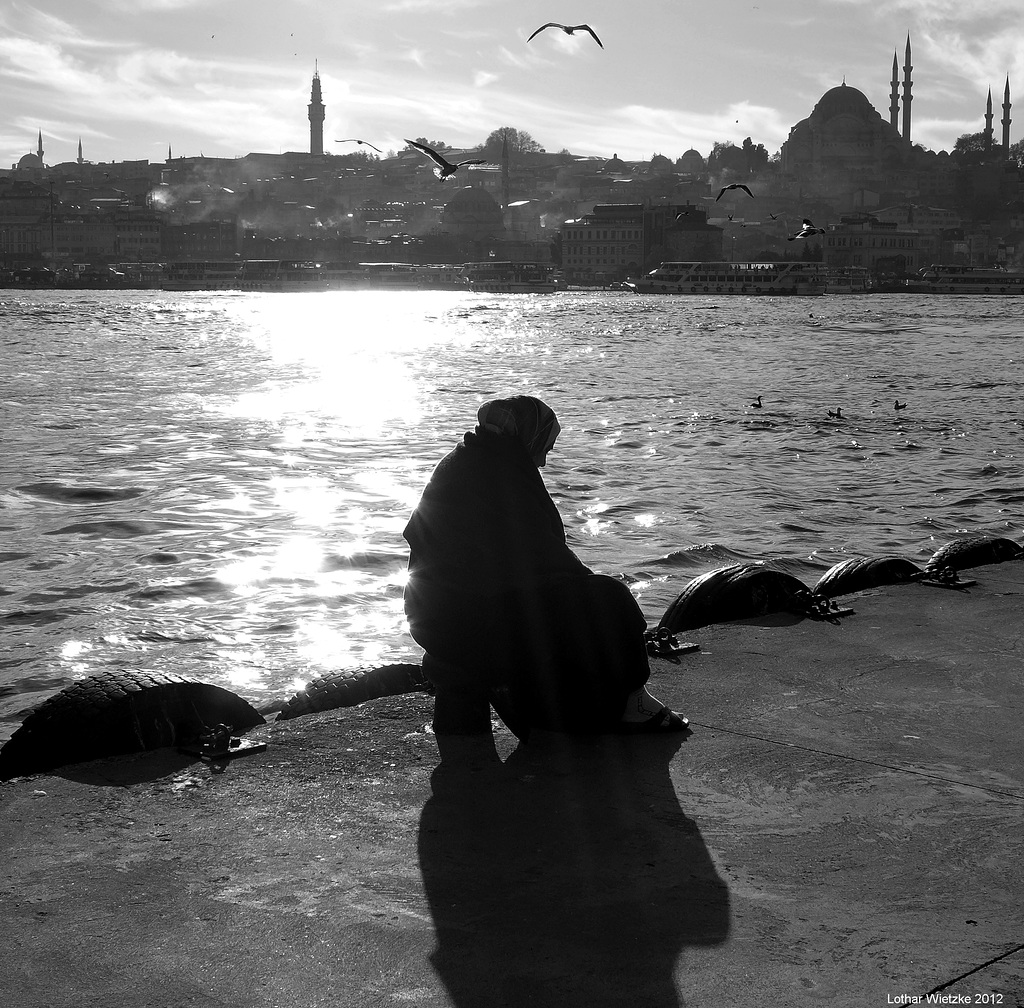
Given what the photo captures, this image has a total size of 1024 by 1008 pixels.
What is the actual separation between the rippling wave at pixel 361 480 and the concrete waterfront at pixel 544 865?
1.66 metres

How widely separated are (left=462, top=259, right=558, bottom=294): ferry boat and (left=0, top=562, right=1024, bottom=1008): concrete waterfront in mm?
75274

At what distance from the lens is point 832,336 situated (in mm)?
32844

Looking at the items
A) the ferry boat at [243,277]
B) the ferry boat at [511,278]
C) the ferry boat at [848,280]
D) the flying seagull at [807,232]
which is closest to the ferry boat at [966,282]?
the ferry boat at [848,280]

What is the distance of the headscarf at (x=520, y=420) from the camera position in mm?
2668

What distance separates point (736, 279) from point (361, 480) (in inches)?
2616

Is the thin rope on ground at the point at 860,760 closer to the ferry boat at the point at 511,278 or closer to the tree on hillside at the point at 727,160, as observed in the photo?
the ferry boat at the point at 511,278

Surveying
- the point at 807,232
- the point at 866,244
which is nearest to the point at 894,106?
the point at 866,244

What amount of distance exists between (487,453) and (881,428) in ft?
36.0

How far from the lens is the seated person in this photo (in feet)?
8.73

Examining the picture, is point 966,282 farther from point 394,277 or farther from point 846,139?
point 846,139

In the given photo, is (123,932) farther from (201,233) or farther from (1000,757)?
(201,233)

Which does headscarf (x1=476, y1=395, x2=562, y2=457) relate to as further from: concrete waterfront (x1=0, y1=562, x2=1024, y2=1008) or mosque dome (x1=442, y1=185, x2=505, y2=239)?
mosque dome (x1=442, y1=185, x2=505, y2=239)

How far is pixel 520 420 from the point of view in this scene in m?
2.68

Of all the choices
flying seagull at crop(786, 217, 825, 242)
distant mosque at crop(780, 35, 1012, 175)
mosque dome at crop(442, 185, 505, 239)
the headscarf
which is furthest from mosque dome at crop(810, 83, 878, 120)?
the headscarf
